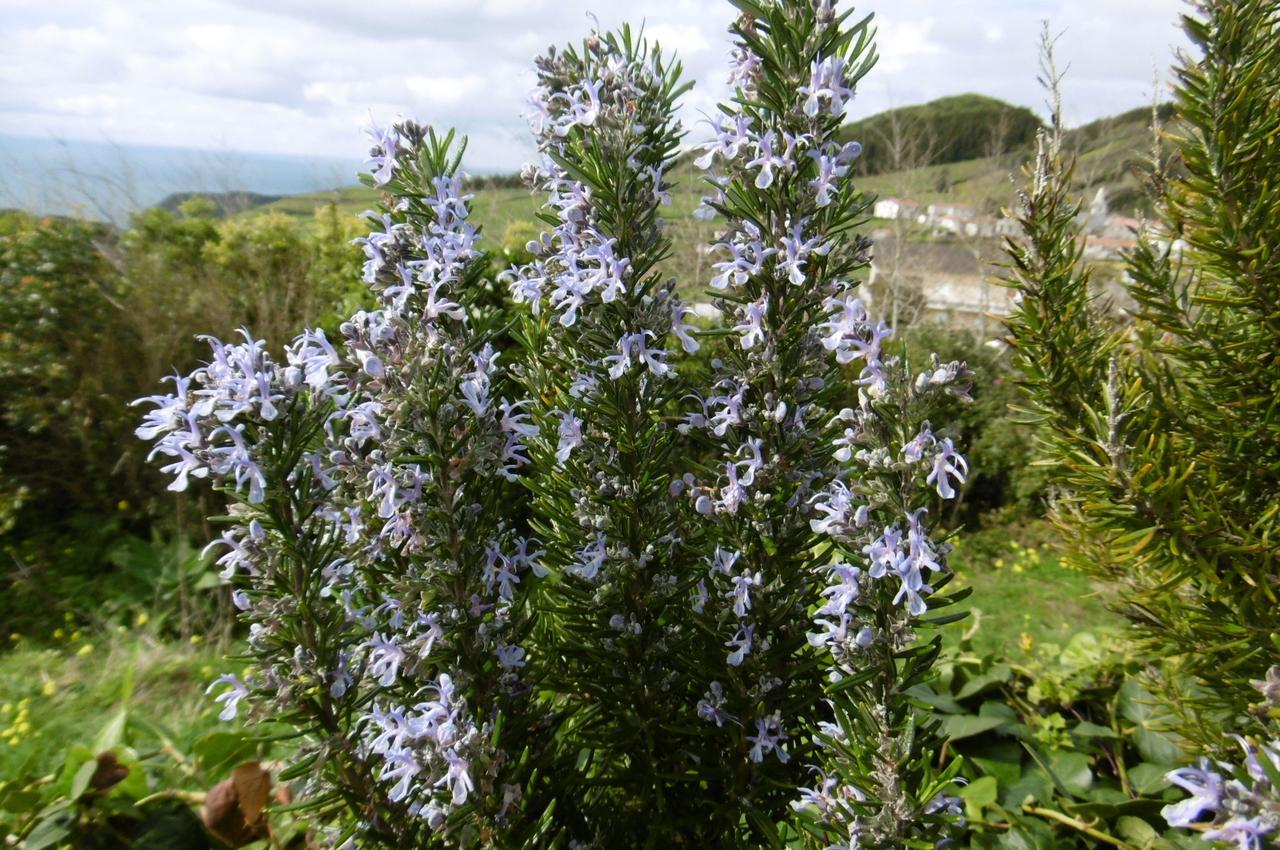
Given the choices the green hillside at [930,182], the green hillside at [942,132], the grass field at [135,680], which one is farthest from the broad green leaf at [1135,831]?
the green hillside at [942,132]

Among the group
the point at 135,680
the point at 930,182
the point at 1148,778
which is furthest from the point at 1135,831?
the point at 930,182

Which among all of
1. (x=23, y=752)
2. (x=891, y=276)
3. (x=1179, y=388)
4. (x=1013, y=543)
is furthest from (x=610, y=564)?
(x=891, y=276)

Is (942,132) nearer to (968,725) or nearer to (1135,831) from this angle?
(968,725)

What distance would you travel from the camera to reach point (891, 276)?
453 inches

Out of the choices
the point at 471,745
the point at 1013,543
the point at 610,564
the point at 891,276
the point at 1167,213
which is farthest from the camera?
the point at 891,276

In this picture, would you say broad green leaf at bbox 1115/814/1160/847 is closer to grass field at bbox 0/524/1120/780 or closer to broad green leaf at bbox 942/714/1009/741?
broad green leaf at bbox 942/714/1009/741

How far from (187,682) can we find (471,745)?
11.2 ft

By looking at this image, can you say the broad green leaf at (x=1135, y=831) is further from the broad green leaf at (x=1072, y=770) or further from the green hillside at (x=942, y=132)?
the green hillside at (x=942, y=132)

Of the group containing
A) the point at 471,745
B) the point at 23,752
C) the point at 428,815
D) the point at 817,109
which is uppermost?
the point at 817,109

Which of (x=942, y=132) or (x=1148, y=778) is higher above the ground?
(x=942, y=132)

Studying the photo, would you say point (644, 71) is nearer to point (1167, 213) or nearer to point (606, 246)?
point (606, 246)

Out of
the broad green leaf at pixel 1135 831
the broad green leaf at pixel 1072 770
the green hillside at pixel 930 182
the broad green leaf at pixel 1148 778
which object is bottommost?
the broad green leaf at pixel 1072 770

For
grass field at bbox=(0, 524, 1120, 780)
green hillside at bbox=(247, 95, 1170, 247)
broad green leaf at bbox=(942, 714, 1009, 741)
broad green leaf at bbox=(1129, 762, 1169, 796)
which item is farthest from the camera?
green hillside at bbox=(247, 95, 1170, 247)

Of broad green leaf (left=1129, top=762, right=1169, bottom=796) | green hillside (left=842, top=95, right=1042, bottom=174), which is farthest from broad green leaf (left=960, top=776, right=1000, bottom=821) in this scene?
green hillside (left=842, top=95, right=1042, bottom=174)
